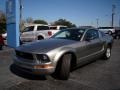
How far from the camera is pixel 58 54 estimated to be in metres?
4.81

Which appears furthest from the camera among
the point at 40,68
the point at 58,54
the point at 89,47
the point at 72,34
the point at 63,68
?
the point at 72,34

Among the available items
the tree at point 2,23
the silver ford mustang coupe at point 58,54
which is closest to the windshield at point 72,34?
the silver ford mustang coupe at point 58,54

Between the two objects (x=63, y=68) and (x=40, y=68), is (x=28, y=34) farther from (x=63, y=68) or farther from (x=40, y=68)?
(x=40, y=68)

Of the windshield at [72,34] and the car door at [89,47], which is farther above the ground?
the windshield at [72,34]

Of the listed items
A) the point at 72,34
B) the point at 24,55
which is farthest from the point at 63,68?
the point at 72,34

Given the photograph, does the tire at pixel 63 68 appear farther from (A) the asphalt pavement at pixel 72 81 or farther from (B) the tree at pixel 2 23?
(B) the tree at pixel 2 23

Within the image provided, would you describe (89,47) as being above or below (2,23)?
below

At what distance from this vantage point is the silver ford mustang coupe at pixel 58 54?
466cm

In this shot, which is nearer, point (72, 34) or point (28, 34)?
point (72, 34)

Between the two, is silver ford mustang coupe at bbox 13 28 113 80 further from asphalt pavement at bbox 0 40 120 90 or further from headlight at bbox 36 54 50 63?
asphalt pavement at bbox 0 40 120 90

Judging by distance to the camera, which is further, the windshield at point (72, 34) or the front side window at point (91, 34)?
the front side window at point (91, 34)

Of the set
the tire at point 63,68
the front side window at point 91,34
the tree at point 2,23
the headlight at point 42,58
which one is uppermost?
the tree at point 2,23

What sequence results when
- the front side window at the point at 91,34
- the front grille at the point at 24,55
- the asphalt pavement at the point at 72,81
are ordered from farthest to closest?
the front side window at the point at 91,34
the front grille at the point at 24,55
the asphalt pavement at the point at 72,81

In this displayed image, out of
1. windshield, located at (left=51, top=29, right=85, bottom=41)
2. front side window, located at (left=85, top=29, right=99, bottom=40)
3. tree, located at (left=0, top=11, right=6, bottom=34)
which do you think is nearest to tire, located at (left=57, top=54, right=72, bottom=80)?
windshield, located at (left=51, top=29, right=85, bottom=41)
